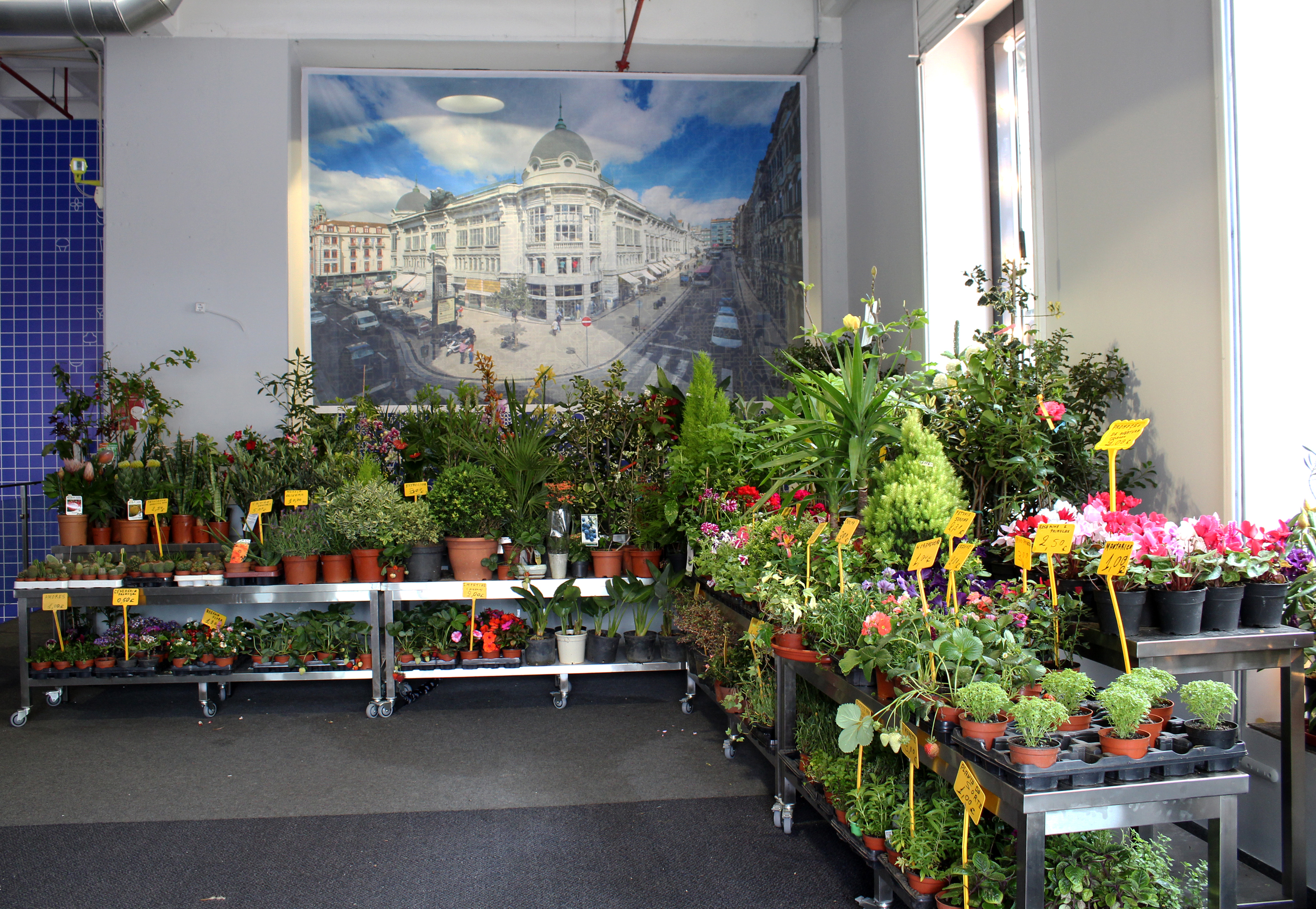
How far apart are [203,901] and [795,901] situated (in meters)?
1.74

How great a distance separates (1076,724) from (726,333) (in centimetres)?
454

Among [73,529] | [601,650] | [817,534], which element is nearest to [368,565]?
[601,650]

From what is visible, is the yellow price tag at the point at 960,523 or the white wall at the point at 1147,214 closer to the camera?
the yellow price tag at the point at 960,523

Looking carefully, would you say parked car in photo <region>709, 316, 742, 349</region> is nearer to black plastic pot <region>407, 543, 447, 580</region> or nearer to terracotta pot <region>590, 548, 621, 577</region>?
terracotta pot <region>590, 548, 621, 577</region>

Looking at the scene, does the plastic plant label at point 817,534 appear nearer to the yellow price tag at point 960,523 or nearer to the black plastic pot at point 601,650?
the yellow price tag at point 960,523

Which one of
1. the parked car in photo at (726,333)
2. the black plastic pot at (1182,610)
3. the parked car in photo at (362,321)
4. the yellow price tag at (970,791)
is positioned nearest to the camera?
the yellow price tag at (970,791)

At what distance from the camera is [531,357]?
605 centimetres

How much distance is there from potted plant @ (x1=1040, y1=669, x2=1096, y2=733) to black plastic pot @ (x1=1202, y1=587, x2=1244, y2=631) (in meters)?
0.53

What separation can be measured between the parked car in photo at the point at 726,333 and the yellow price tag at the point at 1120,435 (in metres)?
3.96

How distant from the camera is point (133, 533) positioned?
15.3 ft

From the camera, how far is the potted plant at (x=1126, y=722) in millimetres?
1739

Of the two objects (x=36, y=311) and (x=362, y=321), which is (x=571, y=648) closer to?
(x=362, y=321)

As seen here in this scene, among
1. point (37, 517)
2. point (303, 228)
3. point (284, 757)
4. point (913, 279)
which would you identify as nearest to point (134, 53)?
point (303, 228)

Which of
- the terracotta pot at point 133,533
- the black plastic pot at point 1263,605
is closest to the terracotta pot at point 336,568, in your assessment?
the terracotta pot at point 133,533
